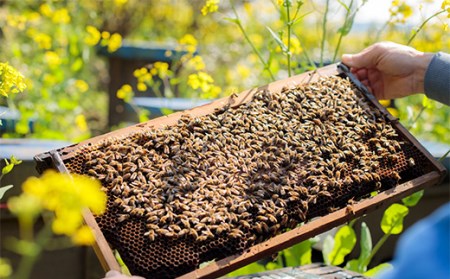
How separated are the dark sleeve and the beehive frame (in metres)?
0.25

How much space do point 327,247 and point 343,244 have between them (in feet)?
0.29

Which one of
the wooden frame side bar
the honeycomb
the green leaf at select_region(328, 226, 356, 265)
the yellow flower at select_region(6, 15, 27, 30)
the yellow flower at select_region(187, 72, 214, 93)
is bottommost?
the green leaf at select_region(328, 226, 356, 265)

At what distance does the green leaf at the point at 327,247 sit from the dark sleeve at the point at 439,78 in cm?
89

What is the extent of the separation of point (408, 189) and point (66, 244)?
1.65 m

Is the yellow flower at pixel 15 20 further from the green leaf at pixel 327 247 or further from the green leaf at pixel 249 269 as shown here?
the green leaf at pixel 327 247

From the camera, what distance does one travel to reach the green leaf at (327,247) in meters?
2.99

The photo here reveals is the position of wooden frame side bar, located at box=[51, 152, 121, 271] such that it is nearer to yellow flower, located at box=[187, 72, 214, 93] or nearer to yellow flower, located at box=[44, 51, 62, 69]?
yellow flower, located at box=[187, 72, 214, 93]

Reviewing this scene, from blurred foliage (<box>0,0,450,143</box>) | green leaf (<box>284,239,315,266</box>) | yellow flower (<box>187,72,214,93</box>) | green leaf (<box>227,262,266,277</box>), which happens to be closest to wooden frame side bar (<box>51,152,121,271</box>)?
blurred foliage (<box>0,0,450,143</box>)

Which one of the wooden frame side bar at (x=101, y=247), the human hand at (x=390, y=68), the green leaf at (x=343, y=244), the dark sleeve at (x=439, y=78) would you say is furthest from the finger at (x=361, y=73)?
the wooden frame side bar at (x=101, y=247)

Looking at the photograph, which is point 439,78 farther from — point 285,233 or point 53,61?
point 53,61

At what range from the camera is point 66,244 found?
2.93m

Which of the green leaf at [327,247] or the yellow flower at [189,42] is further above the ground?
the yellow flower at [189,42]

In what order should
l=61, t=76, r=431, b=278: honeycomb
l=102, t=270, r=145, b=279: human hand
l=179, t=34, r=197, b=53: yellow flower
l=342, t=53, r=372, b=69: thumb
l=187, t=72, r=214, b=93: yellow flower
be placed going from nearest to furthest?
l=102, t=270, r=145, b=279: human hand → l=61, t=76, r=431, b=278: honeycomb → l=342, t=53, r=372, b=69: thumb → l=187, t=72, r=214, b=93: yellow flower → l=179, t=34, r=197, b=53: yellow flower

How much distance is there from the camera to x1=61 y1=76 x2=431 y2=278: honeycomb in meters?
1.94
